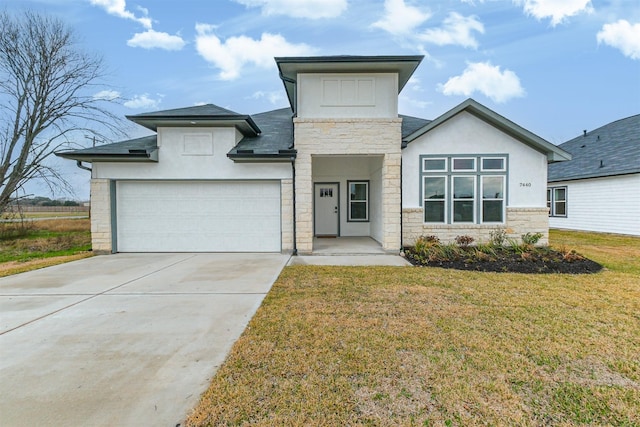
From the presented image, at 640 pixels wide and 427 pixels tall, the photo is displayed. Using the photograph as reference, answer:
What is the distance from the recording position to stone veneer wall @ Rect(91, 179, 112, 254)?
9.92 metres

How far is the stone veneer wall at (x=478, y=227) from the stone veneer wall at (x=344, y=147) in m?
0.95

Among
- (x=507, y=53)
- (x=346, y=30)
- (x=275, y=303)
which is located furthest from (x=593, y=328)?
(x=507, y=53)

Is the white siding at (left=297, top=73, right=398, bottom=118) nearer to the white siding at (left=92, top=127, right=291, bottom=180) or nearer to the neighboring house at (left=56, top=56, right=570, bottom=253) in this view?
the neighboring house at (left=56, top=56, right=570, bottom=253)

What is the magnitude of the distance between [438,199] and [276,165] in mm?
5547

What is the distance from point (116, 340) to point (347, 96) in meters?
8.42

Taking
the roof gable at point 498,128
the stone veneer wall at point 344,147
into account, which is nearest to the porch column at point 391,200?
the stone veneer wall at point 344,147

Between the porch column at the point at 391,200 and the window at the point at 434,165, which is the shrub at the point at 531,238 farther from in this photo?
the porch column at the point at 391,200

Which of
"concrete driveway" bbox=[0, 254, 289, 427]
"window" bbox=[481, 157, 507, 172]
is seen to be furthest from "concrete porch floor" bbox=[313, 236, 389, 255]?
"window" bbox=[481, 157, 507, 172]

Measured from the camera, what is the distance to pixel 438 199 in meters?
10.6

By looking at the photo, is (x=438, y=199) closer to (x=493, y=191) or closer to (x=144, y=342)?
(x=493, y=191)

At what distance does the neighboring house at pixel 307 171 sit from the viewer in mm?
9570

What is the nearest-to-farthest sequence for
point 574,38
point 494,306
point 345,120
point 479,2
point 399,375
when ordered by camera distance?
point 399,375 → point 494,306 → point 345,120 → point 479,2 → point 574,38

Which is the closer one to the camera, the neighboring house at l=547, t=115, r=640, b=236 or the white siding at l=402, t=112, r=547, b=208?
the white siding at l=402, t=112, r=547, b=208

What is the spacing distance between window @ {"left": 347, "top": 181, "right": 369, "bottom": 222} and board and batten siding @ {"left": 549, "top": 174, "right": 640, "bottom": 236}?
11.5 meters
